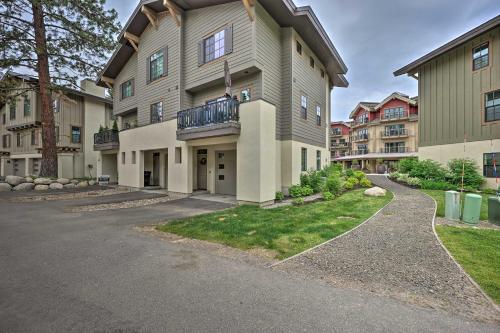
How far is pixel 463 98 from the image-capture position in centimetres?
1463

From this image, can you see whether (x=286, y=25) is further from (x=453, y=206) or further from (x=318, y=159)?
(x=453, y=206)

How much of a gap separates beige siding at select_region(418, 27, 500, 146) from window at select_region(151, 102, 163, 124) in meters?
19.6

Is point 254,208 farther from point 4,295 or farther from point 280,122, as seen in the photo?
point 4,295

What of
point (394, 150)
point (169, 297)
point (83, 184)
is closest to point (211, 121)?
point (169, 297)

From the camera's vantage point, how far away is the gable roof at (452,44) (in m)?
12.7

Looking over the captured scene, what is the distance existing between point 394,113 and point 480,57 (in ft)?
83.7

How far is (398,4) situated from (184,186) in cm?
1859

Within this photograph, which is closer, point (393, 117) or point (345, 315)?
point (345, 315)

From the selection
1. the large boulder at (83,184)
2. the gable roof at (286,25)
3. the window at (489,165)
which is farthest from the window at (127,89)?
the window at (489,165)

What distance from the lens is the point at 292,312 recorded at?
2750 millimetres

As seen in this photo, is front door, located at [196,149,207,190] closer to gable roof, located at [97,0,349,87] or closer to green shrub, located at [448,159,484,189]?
gable roof, located at [97,0,349,87]

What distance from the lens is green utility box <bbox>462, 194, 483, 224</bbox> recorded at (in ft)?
22.4

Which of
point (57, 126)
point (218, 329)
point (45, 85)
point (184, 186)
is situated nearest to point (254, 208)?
point (184, 186)

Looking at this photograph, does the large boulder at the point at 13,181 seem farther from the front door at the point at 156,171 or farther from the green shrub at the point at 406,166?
the green shrub at the point at 406,166
